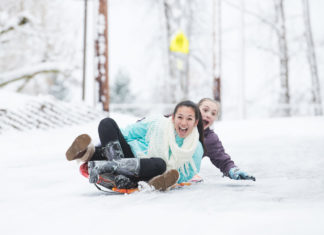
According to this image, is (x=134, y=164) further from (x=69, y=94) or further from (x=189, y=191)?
(x=69, y=94)

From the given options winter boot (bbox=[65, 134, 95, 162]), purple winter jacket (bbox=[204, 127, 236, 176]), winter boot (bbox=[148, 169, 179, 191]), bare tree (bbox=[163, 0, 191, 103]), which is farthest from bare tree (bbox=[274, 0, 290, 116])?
winter boot (bbox=[65, 134, 95, 162])

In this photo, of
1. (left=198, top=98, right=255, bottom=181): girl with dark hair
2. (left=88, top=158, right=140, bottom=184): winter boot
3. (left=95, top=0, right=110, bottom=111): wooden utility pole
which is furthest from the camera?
(left=95, top=0, right=110, bottom=111): wooden utility pole

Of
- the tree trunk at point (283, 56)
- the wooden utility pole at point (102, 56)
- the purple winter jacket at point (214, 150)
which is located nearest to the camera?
the purple winter jacket at point (214, 150)

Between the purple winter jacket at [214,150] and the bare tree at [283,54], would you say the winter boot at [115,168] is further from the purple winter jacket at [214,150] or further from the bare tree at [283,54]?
the bare tree at [283,54]

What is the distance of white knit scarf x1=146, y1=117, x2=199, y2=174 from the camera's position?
2.67 meters

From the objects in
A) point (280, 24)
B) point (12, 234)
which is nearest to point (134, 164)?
point (12, 234)

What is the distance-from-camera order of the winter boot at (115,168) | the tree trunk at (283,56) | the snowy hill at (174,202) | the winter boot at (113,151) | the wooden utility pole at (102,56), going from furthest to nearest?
the tree trunk at (283,56), the wooden utility pole at (102,56), the winter boot at (113,151), the winter boot at (115,168), the snowy hill at (174,202)

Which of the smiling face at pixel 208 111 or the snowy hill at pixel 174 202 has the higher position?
the smiling face at pixel 208 111

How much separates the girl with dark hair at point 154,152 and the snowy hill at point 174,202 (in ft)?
0.48

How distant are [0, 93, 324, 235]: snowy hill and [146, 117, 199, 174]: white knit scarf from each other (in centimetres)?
23

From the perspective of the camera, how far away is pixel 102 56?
754 cm

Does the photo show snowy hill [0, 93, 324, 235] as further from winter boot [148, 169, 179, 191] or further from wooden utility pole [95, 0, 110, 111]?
wooden utility pole [95, 0, 110, 111]

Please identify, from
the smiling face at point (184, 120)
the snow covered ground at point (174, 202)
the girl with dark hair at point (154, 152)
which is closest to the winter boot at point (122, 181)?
the girl with dark hair at point (154, 152)

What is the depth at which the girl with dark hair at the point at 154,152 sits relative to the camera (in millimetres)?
2643
